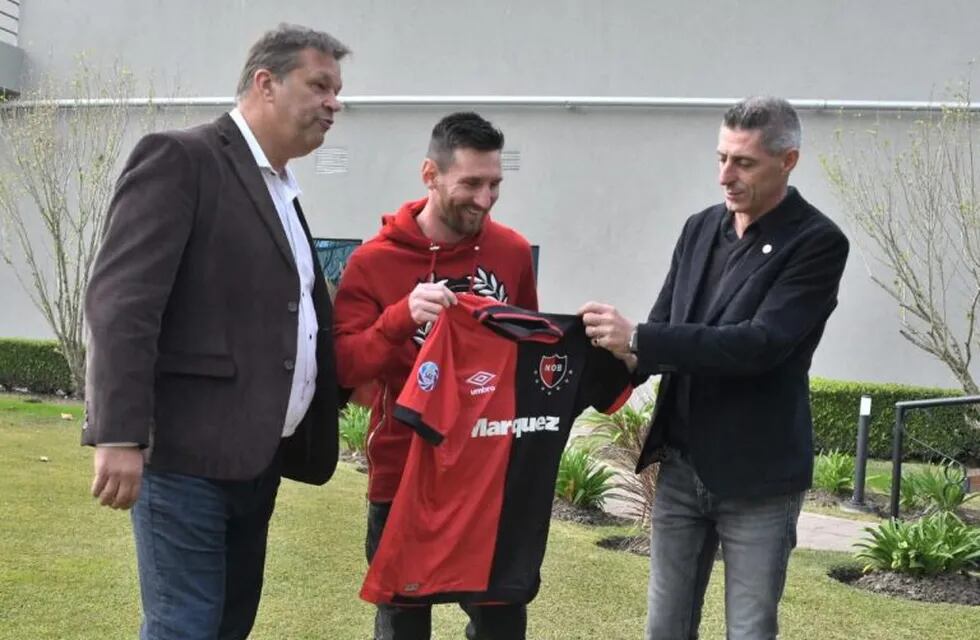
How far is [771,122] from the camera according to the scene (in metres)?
3.34

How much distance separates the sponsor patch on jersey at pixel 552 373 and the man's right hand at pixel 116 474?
147 cm

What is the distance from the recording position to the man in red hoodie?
362cm

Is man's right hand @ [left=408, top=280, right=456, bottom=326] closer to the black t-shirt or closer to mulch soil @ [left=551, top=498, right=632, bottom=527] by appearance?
the black t-shirt

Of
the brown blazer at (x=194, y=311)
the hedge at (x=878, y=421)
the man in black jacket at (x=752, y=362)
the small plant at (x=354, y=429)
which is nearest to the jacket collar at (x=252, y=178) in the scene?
the brown blazer at (x=194, y=311)

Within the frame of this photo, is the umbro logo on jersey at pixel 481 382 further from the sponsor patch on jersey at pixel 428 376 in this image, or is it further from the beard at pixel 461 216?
the beard at pixel 461 216

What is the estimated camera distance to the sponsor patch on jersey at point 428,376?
3.52 metres

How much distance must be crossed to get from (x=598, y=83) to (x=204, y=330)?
1225cm

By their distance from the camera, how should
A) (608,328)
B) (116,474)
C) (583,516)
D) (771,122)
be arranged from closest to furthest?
(116,474), (771,122), (608,328), (583,516)

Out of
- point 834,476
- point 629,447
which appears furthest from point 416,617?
point 834,476

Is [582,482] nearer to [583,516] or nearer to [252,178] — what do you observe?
[583,516]

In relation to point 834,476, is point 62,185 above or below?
above

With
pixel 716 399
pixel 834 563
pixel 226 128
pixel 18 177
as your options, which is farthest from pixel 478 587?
pixel 18 177

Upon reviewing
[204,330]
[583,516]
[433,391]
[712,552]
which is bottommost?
[583,516]

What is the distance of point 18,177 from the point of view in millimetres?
16156
